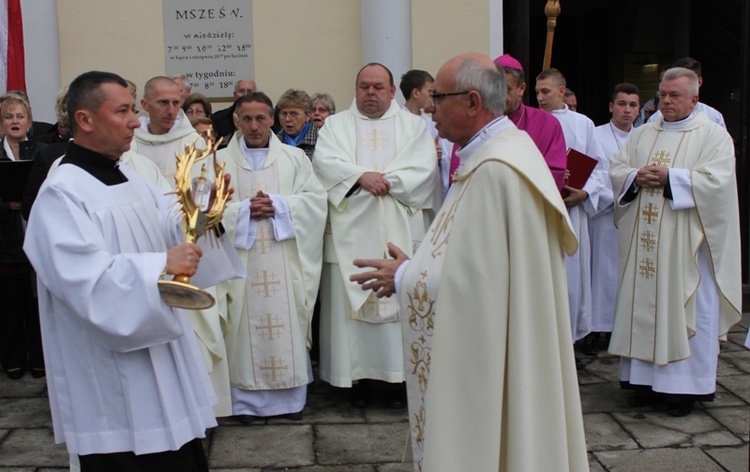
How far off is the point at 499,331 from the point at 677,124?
333 cm

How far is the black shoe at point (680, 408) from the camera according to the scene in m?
5.38

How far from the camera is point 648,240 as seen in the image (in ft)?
18.1

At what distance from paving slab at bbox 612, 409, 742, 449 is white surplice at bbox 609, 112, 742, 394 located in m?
0.18

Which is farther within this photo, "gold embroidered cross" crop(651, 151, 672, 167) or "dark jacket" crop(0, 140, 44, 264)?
"dark jacket" crop(0, 140, 44, 264)

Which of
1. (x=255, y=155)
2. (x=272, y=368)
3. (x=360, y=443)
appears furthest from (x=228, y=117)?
(x=360, y=443)

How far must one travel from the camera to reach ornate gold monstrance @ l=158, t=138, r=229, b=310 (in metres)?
2.77

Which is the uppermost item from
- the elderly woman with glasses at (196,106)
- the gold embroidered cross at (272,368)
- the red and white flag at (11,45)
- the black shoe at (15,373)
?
the red and white flag at (11,45)

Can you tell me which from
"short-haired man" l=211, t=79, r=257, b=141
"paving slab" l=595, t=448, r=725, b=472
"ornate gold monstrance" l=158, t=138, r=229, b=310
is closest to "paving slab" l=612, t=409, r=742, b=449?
"paving slab" l=595, t=448, r=725, b=472

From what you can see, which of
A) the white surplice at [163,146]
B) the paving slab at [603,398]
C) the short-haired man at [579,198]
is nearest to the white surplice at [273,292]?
the white surplice at [163,146]

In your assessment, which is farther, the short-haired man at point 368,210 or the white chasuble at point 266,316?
the short-haired man at point 368,210

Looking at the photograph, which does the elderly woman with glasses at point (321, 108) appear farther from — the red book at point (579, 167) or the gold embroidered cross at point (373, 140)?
the red book at point (579, 167)

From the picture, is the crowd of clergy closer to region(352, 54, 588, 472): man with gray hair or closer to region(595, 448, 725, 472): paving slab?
region(595, 448, 725, 472): paving slab

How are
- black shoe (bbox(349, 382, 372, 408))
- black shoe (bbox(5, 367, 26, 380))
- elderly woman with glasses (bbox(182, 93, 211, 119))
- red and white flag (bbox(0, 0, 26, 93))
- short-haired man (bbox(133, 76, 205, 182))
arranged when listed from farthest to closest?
1. red and white flag (bbox(0, 0, 26, 93))
2. elderly woman with glasses (bbox(182, 93, 211, 119))
3. black shoe (bbox(5, 367, 26, 380))
4. black shoe (bbox(349, 382, 372, 408))
5. short-haired man (bbox(133, 76, 205, 182))

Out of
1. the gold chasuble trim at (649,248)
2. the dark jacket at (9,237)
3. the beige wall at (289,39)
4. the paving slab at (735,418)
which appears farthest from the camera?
the beige wall at (289,39)
